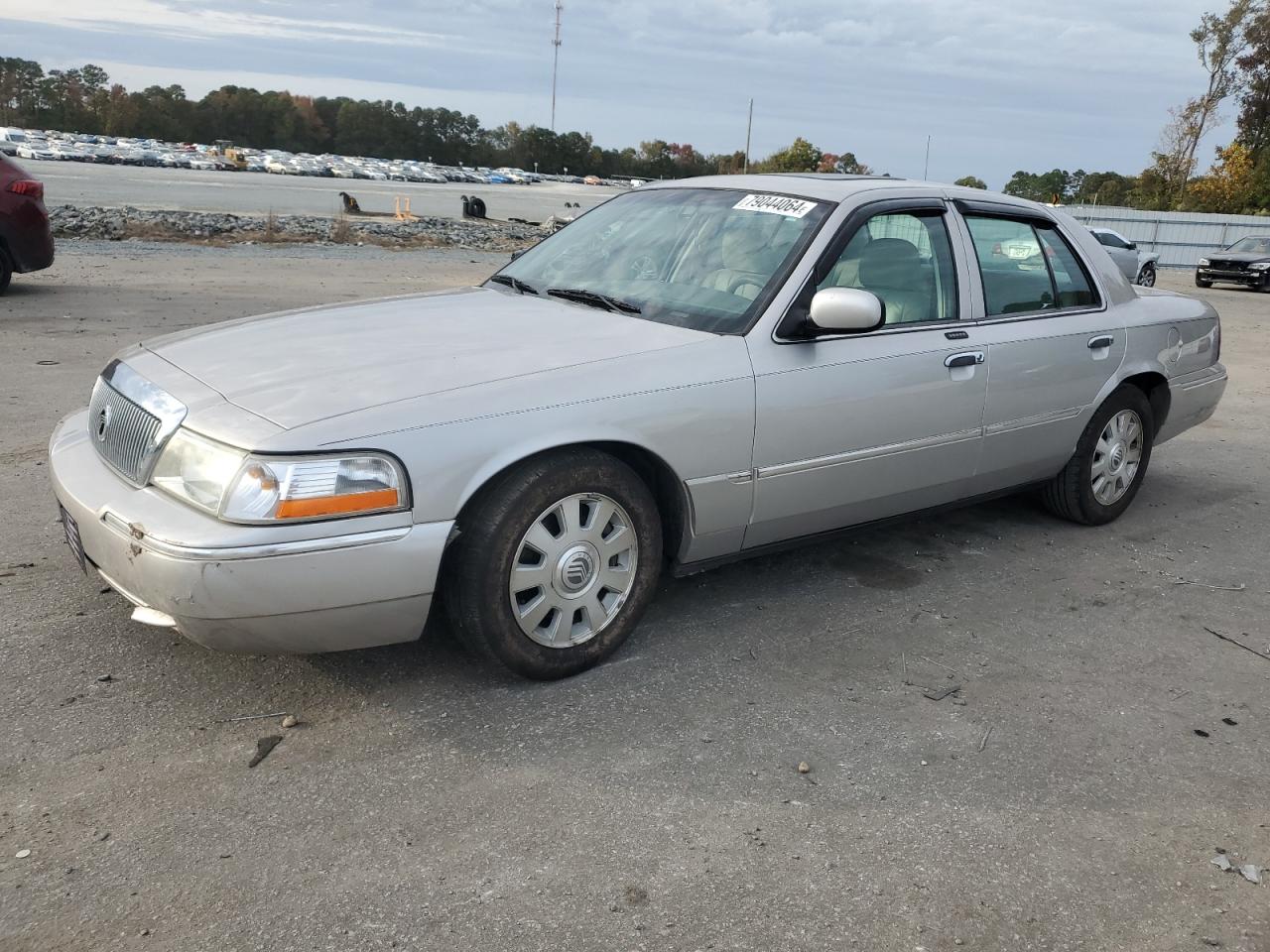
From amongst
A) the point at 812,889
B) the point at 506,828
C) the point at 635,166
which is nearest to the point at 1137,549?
Result: the point at 812,889

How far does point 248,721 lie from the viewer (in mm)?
3283

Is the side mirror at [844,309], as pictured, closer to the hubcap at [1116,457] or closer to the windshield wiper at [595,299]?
the windshield wiper at [595,299]

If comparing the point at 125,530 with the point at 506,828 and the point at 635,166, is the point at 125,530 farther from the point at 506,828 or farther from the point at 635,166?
the point at 635,166

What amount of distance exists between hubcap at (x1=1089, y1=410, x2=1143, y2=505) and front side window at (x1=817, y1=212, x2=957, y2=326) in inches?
56.0

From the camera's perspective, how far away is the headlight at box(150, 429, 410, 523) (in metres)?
3.01

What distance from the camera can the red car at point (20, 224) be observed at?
36.7 feet

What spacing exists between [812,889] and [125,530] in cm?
211

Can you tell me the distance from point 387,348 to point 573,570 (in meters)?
0.97

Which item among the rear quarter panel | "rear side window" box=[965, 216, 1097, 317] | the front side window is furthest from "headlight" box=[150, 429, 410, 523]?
the rear quarter panel

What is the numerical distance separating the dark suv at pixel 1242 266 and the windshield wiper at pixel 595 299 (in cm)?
2680

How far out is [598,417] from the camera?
3.47 m

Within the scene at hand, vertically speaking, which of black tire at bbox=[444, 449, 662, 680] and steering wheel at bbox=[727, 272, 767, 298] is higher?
steering wheel at bbox=[727, 272, 767, 298]

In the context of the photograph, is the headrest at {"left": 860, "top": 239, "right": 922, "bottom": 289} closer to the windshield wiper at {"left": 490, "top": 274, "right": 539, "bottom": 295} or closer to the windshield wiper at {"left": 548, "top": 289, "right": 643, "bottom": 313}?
the windshield wiper at {"left": 548, "top": 289, "right": 643, "bottom": 313}

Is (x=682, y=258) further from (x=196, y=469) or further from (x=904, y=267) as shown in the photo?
(x=196, y=469)
